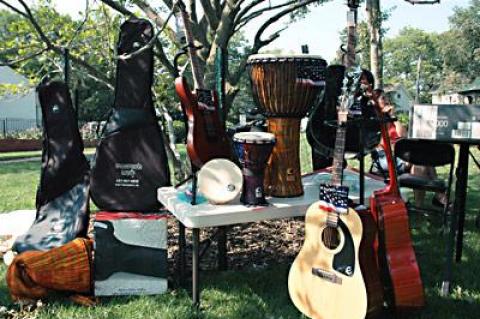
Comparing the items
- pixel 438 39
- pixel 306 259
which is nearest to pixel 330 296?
pixel 306 259

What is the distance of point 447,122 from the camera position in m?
2.52

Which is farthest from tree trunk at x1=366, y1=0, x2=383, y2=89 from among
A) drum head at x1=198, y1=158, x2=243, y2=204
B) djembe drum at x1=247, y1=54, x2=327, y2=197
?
drum head at x1=198, y1=158, x2=243, y2=204

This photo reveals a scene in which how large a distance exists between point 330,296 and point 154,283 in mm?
1052

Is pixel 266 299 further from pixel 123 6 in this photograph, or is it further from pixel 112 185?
pixel 123 6

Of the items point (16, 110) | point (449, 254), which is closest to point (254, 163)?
point (449, 254)

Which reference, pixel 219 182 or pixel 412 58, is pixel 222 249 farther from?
pixel 412 58

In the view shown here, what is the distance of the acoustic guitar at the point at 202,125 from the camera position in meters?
2.57

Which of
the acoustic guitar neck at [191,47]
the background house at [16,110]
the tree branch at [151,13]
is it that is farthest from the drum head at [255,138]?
the background house at [16,110]

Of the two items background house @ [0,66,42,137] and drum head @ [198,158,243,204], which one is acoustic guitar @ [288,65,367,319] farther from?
background house @ [0,66,42,137]

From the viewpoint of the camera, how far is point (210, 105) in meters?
2.74

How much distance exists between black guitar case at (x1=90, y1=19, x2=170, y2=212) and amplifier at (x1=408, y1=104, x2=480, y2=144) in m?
1.51

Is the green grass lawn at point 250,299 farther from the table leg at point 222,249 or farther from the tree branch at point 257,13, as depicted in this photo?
the tree branch at point 257,13

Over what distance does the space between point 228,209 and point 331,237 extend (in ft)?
1.74

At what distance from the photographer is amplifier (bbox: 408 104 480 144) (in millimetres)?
2463
